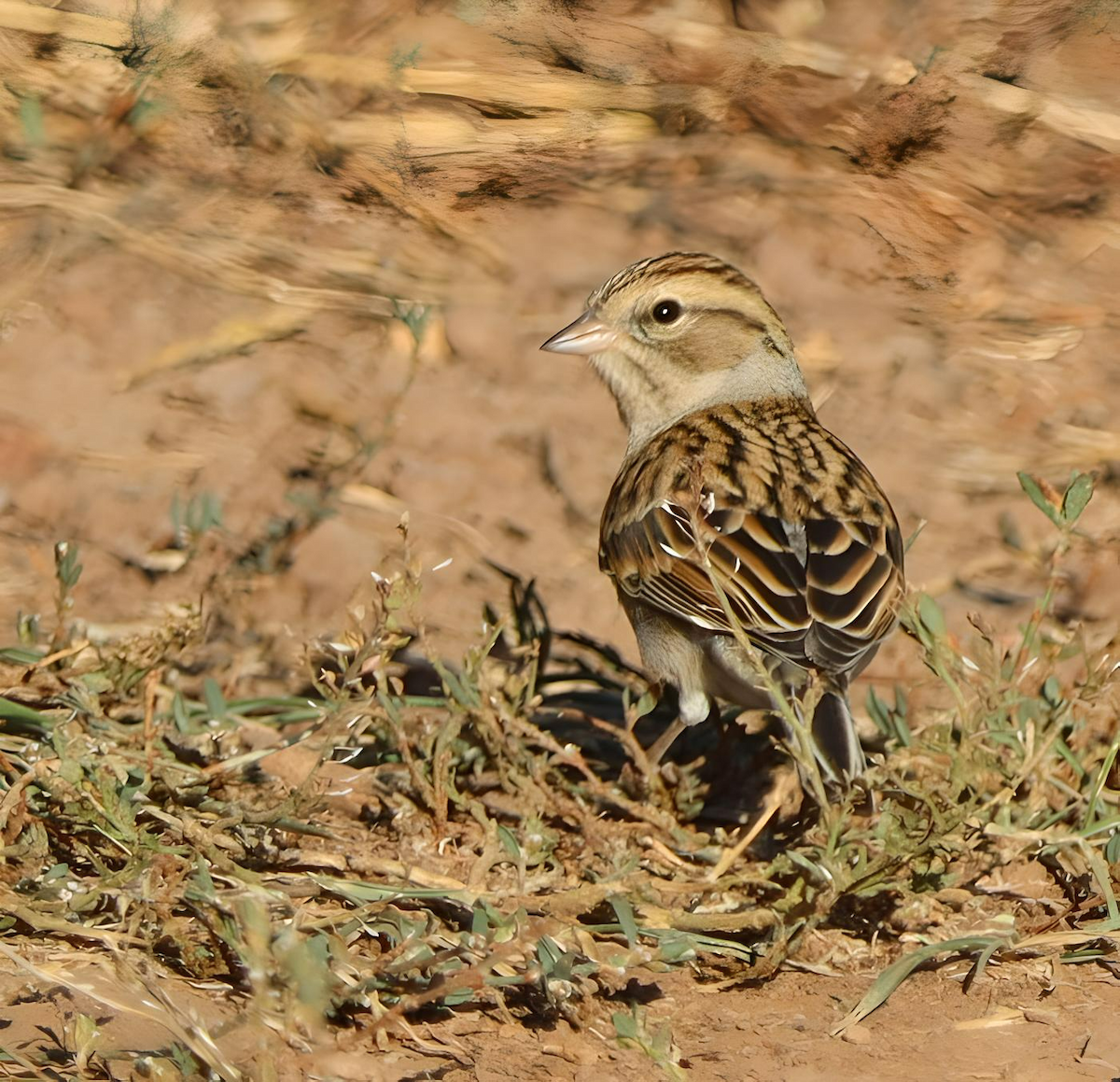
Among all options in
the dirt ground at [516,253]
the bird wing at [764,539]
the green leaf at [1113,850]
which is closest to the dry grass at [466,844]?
the green leaf at [1113,850]

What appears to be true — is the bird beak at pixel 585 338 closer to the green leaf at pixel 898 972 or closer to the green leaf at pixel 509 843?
the green leaf at pixel 509 843

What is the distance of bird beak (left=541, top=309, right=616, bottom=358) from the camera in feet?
16.9

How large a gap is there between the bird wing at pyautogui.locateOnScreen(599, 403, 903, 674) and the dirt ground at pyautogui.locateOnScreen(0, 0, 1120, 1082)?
883mm

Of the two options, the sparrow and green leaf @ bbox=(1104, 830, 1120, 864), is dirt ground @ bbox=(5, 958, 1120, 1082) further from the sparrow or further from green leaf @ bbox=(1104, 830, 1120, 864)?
the sparrow

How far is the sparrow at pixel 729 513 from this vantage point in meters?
3.95

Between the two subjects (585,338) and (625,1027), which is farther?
(585,338)

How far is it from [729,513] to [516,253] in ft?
8.73

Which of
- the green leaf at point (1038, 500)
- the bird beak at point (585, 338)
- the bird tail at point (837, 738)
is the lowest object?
the bird tail at point (837, 738)

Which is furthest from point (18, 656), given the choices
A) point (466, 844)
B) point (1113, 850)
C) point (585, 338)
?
point (1113, 850)

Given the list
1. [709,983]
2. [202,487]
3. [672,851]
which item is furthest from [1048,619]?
[202,487]

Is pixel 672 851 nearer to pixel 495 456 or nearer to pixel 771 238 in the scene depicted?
pixel 495 456

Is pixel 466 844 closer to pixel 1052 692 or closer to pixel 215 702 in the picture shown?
pixel 215 702

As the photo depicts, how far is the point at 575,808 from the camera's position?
4.08m

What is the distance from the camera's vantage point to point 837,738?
3.86 metres
